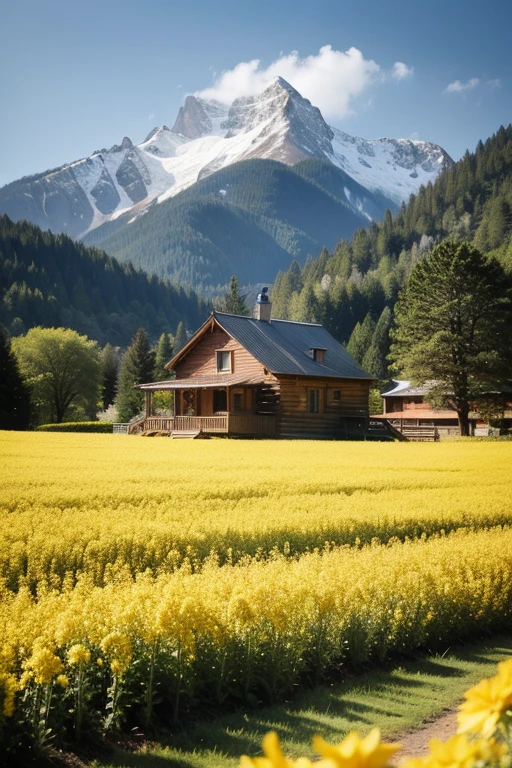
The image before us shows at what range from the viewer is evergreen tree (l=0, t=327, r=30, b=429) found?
190 feet

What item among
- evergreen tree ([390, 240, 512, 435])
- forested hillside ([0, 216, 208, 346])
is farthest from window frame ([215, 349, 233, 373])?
forested hillside ([0, 216, 208, 346])

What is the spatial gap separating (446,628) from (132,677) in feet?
16.1

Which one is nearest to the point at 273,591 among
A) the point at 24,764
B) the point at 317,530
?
the point at 24,764

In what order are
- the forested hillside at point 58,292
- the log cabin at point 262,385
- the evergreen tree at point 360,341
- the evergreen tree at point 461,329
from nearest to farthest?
1. the log cabin at point 262,385
2. the evergreen tree at point 461,329
3. the evergreen tree at point 360,341
4. the forested hillside at point 58,292

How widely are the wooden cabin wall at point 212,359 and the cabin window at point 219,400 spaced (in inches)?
54.9

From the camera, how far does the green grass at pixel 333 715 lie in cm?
577

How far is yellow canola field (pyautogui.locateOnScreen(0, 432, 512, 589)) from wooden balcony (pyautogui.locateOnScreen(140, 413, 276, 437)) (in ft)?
49.7

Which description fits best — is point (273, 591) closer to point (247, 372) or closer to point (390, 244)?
point (247, 372)

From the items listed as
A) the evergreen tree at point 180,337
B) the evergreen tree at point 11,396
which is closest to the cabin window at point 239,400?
the evergreen tree at point 11,396

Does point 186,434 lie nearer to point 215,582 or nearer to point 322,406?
point 322,406

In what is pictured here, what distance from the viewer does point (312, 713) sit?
265 inches

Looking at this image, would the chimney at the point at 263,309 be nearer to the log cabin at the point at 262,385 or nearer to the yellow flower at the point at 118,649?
the log cabin at the point at 262,385

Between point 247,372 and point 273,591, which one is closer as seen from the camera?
point 273,591

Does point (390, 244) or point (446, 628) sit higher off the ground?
point (390, 244)
